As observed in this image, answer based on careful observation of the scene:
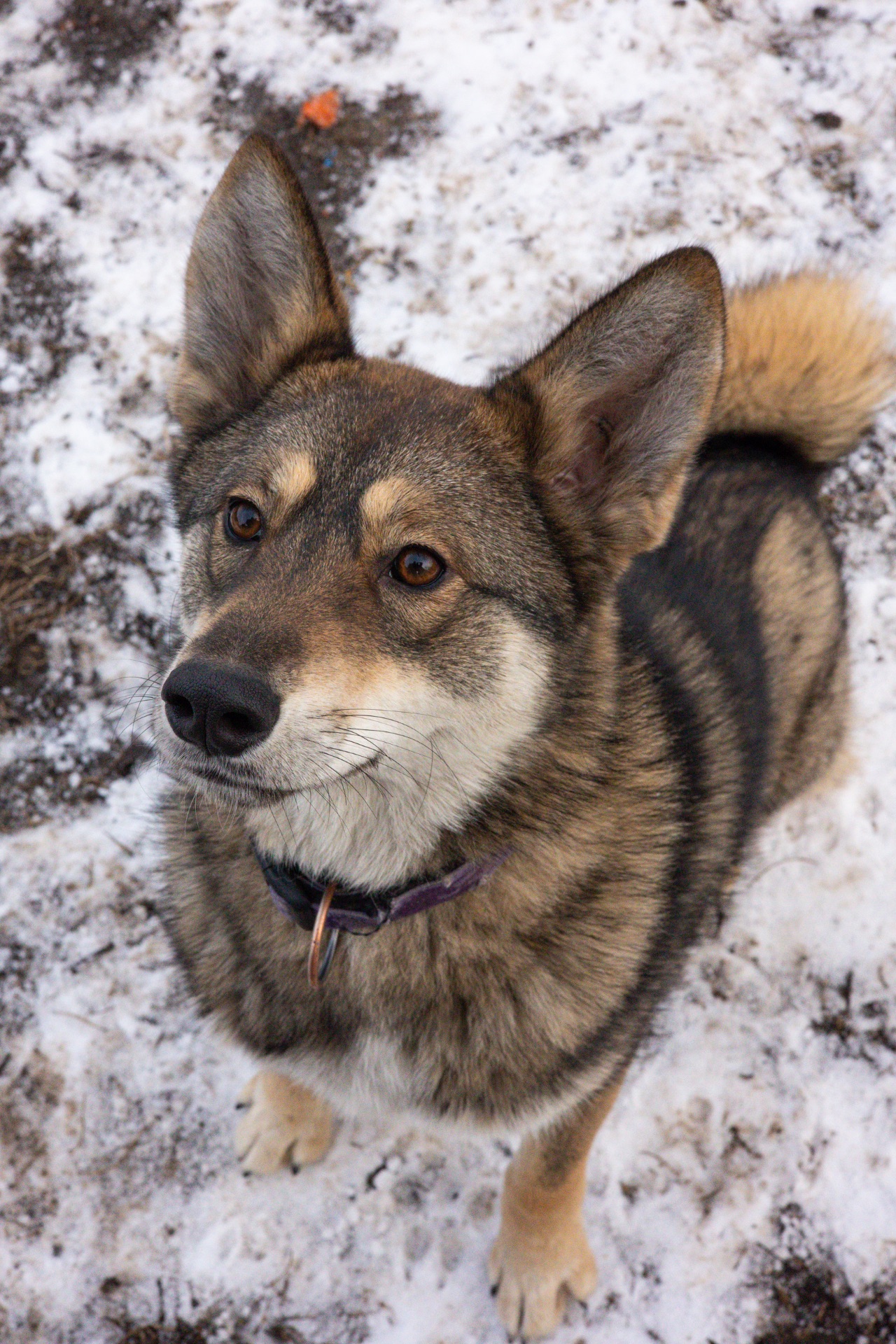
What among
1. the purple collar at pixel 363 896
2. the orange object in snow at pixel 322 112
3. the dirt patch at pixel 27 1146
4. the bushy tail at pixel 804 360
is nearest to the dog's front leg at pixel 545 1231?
the purple collar at pixel 363 896

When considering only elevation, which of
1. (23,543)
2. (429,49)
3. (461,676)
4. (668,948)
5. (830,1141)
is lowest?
(830,1141)

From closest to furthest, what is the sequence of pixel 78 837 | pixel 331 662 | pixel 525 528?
pixel 331 662 < pixel 525 528 < pixel 78 837

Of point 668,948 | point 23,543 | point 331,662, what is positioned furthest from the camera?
point 23,543

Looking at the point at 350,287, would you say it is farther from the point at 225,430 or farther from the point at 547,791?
the point at 547,791

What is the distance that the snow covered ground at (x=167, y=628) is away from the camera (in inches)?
125

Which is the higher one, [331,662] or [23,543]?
[331,662]

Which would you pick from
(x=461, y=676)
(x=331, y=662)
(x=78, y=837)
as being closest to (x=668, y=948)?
(x=461, y=676)

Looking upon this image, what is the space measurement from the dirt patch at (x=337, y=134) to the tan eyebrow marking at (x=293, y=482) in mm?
2824

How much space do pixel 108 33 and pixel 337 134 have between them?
4.46 ft

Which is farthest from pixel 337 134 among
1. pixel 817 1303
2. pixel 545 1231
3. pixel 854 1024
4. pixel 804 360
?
pixel 817 1303

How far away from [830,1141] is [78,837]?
298 cm

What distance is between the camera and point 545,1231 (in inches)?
116

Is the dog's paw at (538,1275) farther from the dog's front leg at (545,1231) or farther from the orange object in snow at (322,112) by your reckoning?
the orange object in snow at (322,112)

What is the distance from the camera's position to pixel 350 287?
14.7 ft
